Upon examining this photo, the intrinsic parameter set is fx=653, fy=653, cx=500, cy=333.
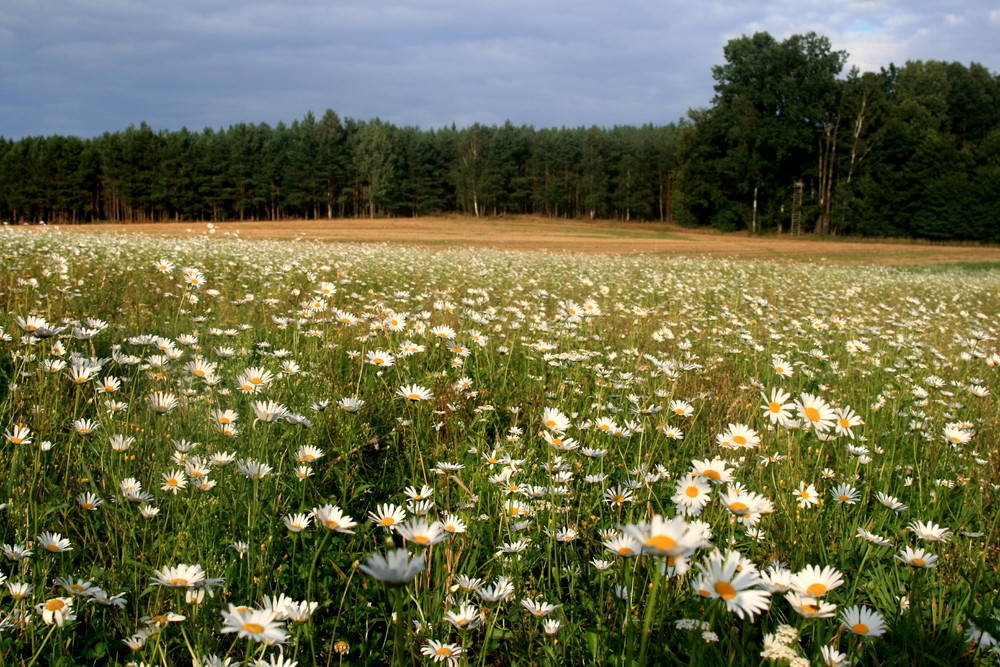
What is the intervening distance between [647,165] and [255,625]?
70.4 meters

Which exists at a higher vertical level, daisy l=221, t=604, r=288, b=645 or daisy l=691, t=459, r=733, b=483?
daisy l=691, t=459, r=733, b=483

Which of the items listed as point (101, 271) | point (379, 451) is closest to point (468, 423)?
point (379, 451)

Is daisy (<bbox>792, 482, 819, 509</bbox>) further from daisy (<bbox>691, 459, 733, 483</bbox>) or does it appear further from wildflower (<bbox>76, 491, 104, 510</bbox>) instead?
wildflower (<bbox>76, 491, 104, 510</bbox>)

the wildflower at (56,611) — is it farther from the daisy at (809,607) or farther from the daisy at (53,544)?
the daisy at (809,607)

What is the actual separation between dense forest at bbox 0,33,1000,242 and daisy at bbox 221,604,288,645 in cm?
4988

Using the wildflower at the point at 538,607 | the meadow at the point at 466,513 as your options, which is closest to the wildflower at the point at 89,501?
the meadow at the point at 466,513

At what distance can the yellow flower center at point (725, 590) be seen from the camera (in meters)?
1.08

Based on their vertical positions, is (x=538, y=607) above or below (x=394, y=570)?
below

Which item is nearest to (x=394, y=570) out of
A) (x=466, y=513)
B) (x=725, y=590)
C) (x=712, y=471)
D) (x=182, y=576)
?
(x=725, y=590)

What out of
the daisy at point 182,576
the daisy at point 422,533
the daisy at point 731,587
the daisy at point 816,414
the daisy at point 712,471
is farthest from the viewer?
the daisy at point 816,414

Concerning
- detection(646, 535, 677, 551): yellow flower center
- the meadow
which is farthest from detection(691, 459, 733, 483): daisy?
detection(646, 535, 677, 551): yellow flower center

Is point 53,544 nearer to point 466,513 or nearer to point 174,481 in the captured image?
point 174,481

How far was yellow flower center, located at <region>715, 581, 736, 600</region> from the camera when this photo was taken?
1.08m

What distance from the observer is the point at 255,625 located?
3.68 feet
